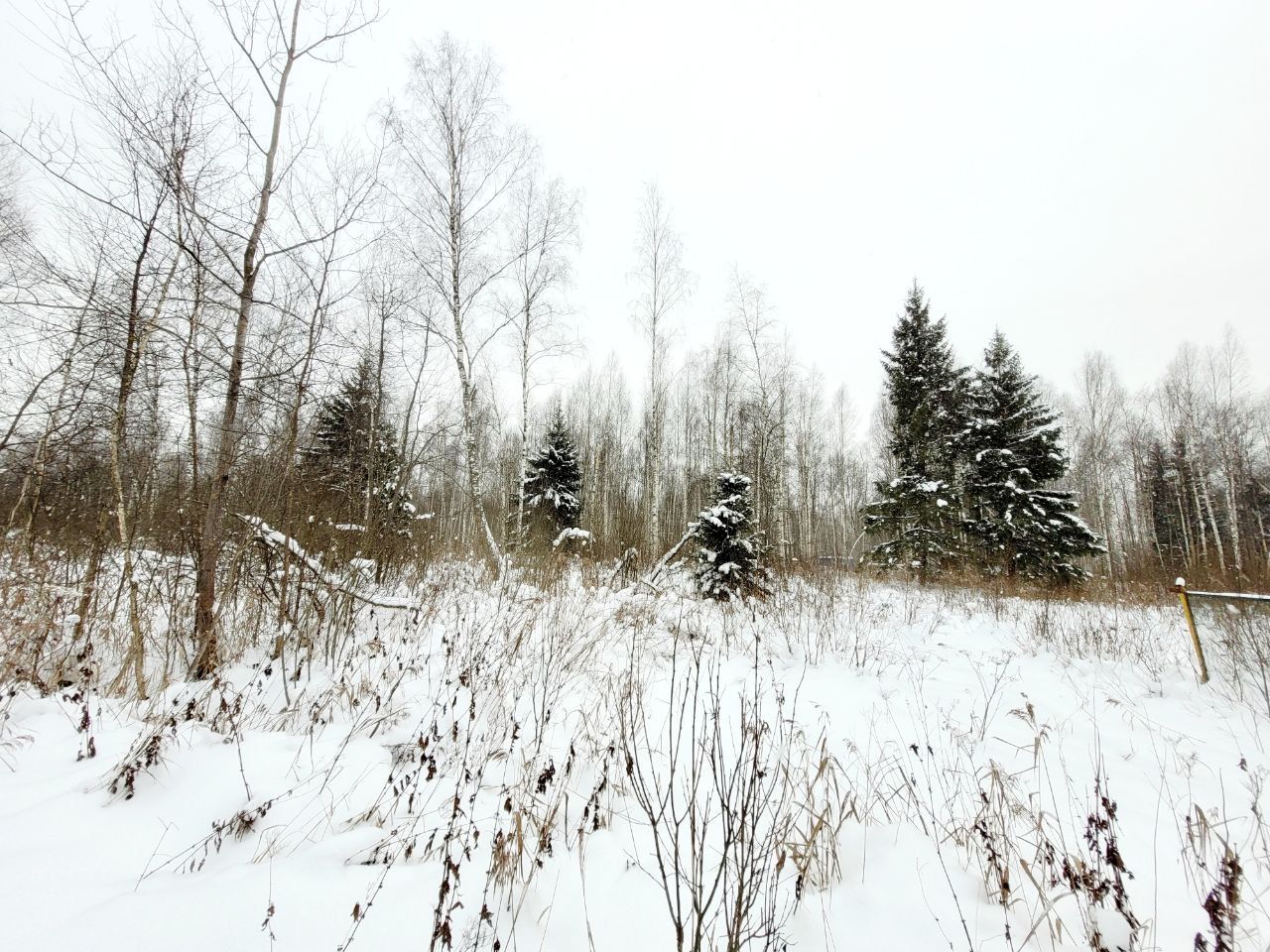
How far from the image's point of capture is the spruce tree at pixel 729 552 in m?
7.58

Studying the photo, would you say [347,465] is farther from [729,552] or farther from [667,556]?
[729,552]

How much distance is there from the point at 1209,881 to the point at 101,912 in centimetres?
379

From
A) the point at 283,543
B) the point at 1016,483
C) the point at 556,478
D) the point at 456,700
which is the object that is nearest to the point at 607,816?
the point at 456,700

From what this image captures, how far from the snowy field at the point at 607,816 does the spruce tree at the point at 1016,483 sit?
1190 centimetres

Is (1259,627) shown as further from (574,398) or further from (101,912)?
(574,398)

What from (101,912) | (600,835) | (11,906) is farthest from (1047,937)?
(11,906)

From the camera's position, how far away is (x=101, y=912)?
51.3 inches

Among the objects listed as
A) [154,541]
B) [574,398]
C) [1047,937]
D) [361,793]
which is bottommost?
[1047,937]

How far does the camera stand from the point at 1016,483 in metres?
14.2

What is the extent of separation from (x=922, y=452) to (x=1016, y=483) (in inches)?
118

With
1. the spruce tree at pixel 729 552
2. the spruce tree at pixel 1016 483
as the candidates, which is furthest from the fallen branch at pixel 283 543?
the spruce tree at pixel 1016 483

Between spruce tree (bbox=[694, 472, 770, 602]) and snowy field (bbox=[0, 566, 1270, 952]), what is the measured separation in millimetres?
3607

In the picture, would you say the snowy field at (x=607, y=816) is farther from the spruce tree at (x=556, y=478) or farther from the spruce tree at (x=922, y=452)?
the spruce tree at (x=556, y=478)

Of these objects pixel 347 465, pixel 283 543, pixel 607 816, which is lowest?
pixel 607 816
